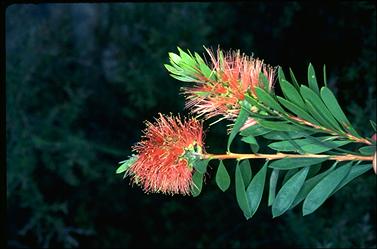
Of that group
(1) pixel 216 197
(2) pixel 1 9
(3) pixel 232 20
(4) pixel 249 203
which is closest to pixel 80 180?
(1) pixel 216 197

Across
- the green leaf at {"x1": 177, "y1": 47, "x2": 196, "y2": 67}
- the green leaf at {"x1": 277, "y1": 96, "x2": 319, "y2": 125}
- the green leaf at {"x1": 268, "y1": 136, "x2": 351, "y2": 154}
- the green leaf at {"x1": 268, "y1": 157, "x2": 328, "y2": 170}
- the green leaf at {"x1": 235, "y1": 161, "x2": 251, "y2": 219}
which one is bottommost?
the green leaf at {"x1": 235, "y1": 161, "x2": 251, "y2": 219}

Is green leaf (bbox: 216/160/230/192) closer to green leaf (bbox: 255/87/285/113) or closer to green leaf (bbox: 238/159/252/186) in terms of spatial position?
green leaf (bbox: 238/159/252/186)

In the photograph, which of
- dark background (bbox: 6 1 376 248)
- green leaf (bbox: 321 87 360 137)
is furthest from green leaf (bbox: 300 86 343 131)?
dark background (bbox: 6 1 376 248)

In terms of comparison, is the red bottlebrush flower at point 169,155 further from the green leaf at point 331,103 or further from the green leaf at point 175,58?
the green leaf at point 331,103

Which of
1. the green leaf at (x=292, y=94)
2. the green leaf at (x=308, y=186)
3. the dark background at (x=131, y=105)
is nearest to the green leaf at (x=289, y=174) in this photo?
the green leaf at (x=308, y=186)

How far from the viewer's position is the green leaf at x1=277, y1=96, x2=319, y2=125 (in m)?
0.89

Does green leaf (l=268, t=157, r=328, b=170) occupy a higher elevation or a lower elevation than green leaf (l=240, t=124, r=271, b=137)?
lower

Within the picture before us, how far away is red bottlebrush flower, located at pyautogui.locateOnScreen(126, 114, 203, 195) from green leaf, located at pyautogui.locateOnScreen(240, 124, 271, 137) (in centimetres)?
7

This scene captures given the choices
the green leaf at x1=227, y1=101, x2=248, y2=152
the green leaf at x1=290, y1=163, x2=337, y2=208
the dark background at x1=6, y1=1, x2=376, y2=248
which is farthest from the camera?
the dark background at x1=6, y1=1, x2=376, y2=248

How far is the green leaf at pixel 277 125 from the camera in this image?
88cm

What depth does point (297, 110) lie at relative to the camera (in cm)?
90

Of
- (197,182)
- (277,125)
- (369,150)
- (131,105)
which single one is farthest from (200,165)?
(131,105)

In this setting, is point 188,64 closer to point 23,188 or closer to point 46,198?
point 23,188

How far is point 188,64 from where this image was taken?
35.7 inches
